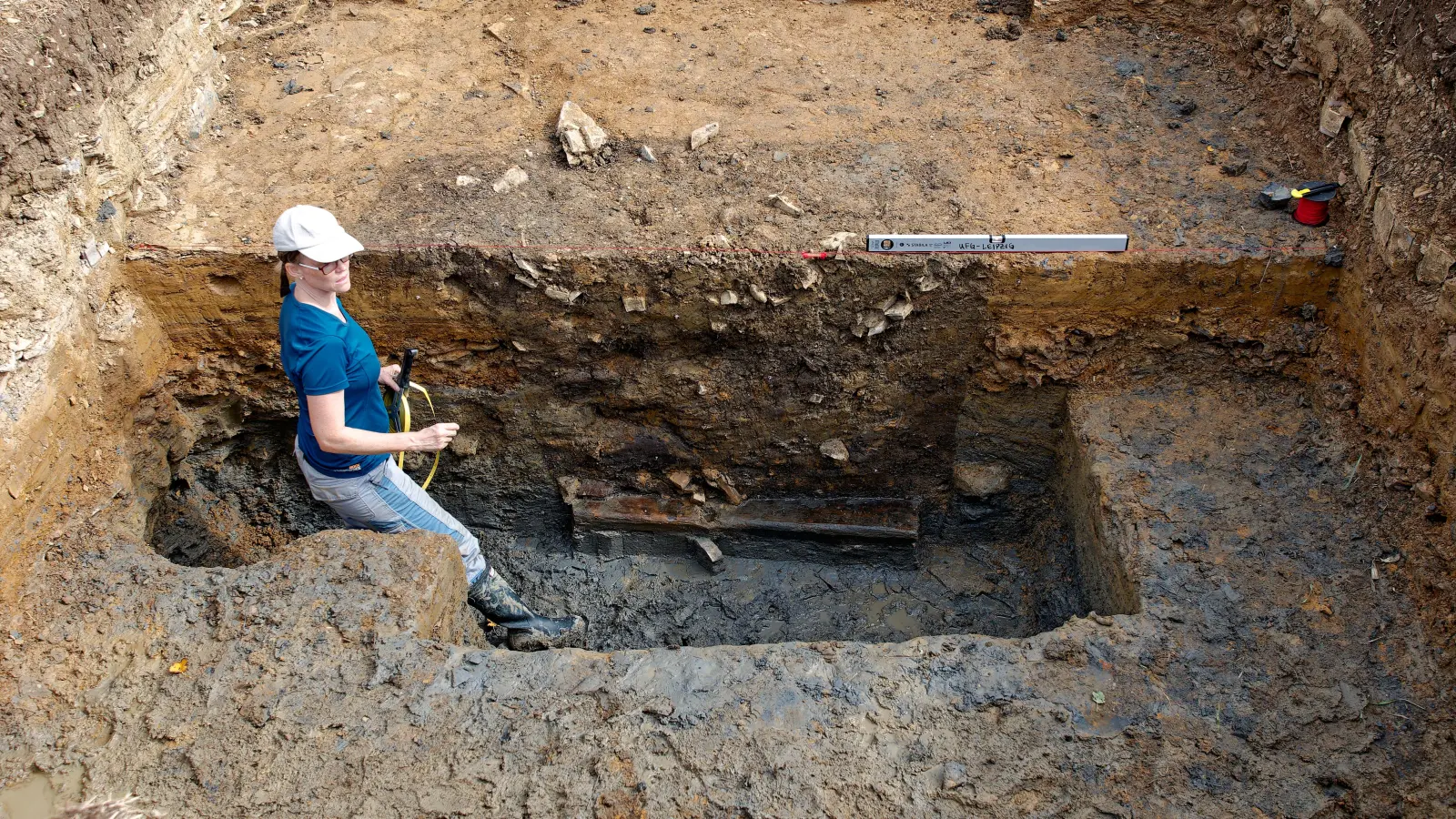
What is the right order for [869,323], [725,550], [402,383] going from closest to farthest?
1. [402,383]
2. [869,323]
3. [725,550]

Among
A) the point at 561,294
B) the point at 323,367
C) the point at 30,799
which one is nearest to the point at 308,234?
the point at 323,367

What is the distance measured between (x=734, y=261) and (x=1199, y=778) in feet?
7.37

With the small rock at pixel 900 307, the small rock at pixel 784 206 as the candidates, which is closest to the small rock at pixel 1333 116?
the small rock at pixel 900 307

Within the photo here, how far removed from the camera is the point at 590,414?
410 centimetres

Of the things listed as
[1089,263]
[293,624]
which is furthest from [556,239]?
[1089,263]

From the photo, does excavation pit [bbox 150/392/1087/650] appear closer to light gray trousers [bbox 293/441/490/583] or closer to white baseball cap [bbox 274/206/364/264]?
light gray trousers [bbox 293/441/490/583]

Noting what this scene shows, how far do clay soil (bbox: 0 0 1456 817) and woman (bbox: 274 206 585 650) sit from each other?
0.30 m

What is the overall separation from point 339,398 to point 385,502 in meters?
0.57

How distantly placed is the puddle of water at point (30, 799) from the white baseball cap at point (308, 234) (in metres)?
1.56

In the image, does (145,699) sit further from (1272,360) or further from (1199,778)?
(1272,360)

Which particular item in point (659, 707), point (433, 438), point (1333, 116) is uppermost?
point (1333, 116)

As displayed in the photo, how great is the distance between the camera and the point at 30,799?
244cm

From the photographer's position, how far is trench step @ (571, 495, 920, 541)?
4.21 m

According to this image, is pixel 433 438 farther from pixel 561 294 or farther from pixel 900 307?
pixel 900 307
